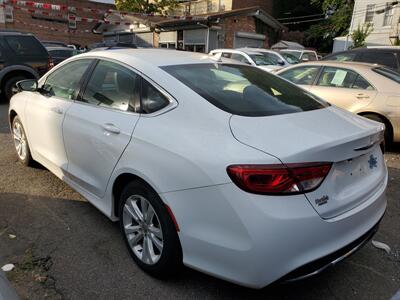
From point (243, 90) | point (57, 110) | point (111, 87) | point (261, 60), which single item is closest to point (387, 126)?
point (243, 90)

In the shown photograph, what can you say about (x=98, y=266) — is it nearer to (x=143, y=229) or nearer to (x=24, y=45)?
(x=143, y=229)

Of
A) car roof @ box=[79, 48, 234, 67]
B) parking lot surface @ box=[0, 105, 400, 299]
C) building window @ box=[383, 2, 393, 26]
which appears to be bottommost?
parking lot surface @ box=[0, 105, 400, 299]

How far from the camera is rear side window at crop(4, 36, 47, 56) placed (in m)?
9.84

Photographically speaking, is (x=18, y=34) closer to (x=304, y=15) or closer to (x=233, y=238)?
(x=233, y=238)

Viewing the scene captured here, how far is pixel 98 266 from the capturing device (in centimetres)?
290

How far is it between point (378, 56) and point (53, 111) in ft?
26.0

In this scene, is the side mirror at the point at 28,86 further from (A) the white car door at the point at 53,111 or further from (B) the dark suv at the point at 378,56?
(B) the dark suv at the point at 378,56

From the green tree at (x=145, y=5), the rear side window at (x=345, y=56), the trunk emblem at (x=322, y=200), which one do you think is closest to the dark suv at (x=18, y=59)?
the rear side window at (x=345, y=56)

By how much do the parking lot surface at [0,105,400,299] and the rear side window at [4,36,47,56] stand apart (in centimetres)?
717

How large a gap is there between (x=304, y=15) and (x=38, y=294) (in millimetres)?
46658

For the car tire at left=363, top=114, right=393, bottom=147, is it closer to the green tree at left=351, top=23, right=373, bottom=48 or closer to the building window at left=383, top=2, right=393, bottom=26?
the green tree at left=351, top=23, right=373, bottom=48

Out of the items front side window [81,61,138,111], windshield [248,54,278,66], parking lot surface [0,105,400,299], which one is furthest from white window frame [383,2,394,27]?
front side window [81,61,138,111]

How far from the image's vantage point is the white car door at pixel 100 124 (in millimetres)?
2871

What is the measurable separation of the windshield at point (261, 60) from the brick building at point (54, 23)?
1011 inches
